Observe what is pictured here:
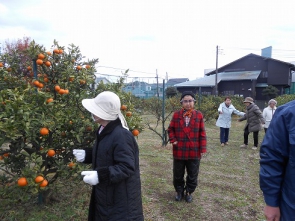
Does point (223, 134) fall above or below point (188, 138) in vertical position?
below

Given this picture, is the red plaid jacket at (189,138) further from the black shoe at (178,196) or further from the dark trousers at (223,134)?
the dark trousers at (223,134)

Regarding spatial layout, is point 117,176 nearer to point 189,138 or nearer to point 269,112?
point 189,138

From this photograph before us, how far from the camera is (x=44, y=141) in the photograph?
266 cm

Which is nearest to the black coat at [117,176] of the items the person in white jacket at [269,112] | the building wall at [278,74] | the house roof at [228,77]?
the person in white jacket at [269,112]

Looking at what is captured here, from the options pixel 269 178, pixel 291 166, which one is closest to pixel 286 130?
pixel 291 166

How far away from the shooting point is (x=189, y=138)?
3254mm

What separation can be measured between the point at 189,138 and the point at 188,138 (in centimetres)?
1

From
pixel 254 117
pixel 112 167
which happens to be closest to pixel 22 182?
pixel 112 167

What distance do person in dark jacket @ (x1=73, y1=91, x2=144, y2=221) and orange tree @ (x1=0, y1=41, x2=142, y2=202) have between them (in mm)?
557

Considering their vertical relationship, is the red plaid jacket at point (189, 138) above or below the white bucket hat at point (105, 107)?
below

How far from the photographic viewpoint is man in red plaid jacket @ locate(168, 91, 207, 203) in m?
3.25

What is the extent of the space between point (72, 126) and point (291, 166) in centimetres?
199

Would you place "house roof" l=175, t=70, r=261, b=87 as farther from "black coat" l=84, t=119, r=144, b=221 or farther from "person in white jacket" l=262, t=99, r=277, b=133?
"black coat" l=84, t=119, r=144, b=221

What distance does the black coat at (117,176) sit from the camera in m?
1.79
